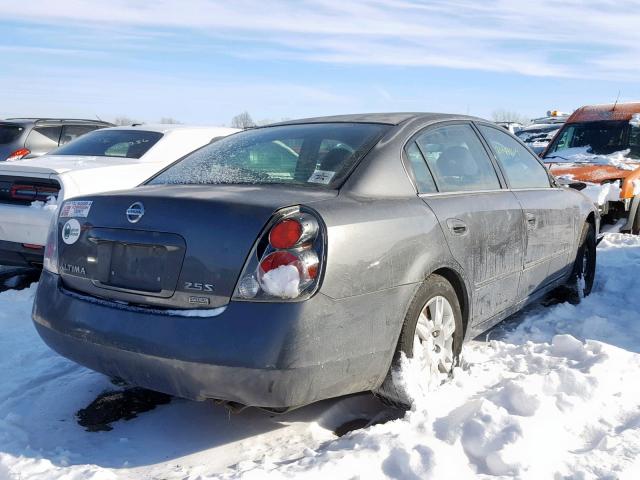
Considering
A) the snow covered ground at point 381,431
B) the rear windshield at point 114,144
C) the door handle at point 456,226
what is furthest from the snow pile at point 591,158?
the door handle at point 456,226

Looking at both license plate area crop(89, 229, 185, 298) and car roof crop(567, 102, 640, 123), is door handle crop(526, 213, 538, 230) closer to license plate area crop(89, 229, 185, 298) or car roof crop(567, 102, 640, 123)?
license plate area crop(89, 229, 185, 298)

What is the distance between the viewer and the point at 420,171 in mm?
3465

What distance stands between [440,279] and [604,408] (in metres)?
0.97

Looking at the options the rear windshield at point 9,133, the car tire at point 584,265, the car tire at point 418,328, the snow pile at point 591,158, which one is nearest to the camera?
the car tire at point 418,328

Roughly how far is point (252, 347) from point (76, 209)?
47.8 inches

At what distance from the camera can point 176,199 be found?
9.35 feet

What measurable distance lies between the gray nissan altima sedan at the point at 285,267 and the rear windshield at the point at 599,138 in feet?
18.8

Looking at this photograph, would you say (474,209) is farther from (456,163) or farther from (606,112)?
(606,112)

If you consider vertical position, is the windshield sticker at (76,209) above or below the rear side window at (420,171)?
below

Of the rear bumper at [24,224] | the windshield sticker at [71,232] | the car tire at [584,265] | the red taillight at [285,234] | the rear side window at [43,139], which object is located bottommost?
the car tire at [584,265]

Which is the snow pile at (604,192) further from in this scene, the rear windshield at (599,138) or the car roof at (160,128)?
the car roof at (160,128)

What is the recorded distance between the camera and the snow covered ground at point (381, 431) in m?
2.62

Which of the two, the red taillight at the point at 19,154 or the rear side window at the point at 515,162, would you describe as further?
the red taillight at the point at 19,154

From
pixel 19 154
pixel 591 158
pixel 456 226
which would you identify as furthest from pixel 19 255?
pixel 591 158
